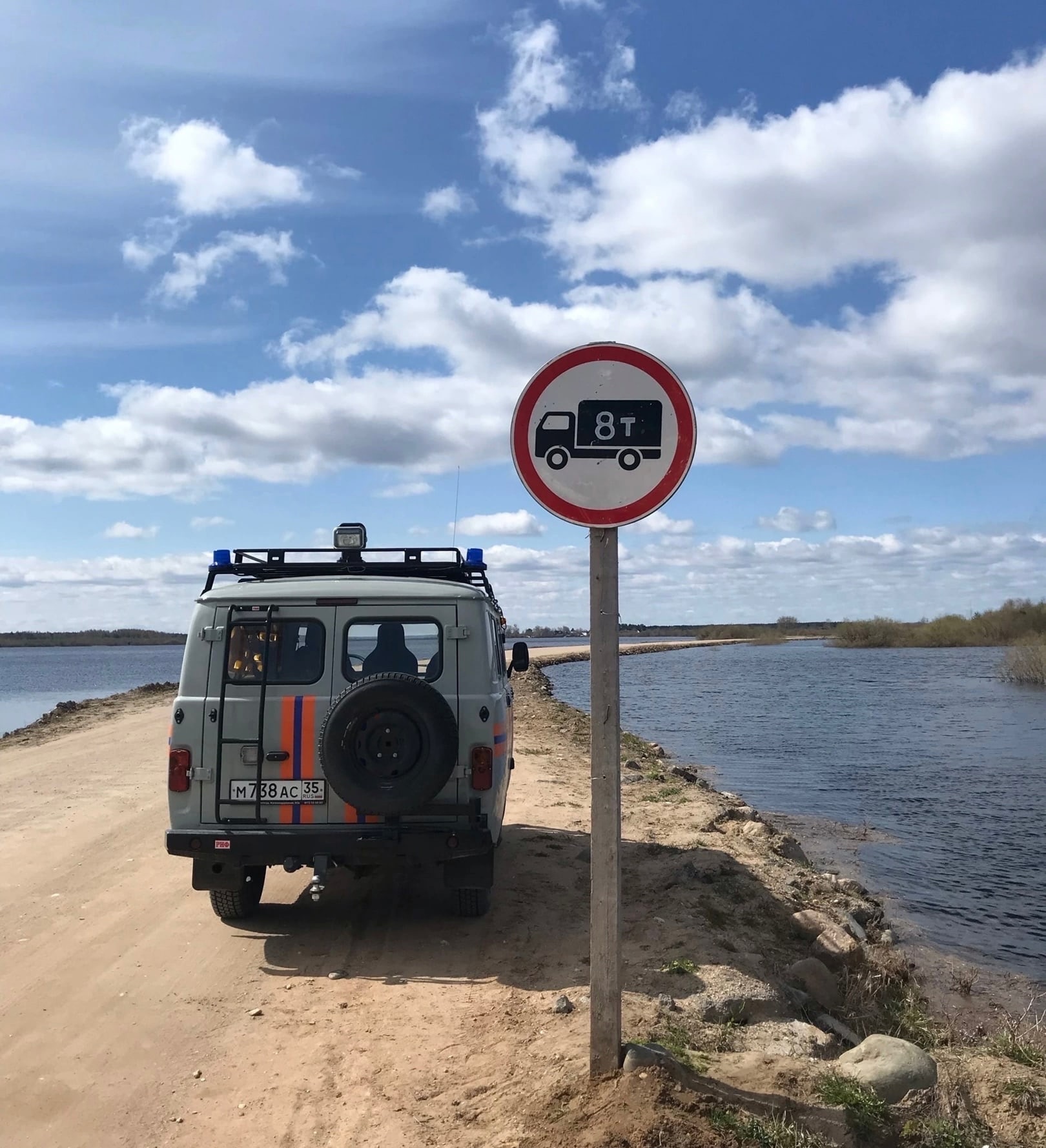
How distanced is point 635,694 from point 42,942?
3792 cm

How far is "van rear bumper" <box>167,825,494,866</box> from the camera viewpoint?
6.55 meters

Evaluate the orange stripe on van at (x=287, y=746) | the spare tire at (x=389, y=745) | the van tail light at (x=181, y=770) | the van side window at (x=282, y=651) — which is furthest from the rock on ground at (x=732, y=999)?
the van tail light at (x=181, y=770)

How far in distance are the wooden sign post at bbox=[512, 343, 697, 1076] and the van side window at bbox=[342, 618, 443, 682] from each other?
9.91ft

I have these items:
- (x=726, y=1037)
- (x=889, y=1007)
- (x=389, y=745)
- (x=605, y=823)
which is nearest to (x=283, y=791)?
(x=389, y=745)

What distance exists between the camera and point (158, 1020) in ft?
18.1

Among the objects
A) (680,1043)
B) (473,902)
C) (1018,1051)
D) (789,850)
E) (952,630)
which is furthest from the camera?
(952,630)

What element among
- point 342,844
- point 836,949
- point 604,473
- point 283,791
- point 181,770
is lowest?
point 836,949

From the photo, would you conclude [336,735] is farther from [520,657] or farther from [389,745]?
[520,657]

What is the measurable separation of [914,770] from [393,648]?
16.2 meters

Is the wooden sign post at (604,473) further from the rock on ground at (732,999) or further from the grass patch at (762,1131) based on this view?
the rock on ground at (732,999)

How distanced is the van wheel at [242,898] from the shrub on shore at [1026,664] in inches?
1694

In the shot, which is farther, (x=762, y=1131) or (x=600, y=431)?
(x=600, y=431)

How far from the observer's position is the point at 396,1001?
5.79m

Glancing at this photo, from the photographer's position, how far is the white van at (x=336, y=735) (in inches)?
256
